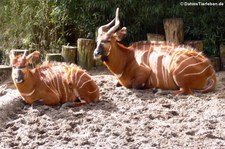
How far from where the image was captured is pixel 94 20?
862cm

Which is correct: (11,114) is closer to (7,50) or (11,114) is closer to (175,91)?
(175,91)

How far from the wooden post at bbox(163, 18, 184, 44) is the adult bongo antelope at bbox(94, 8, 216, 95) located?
4.00 ft

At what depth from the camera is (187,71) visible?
631 cm

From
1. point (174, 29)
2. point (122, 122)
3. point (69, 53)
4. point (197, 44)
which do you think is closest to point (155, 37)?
point (174, 29)

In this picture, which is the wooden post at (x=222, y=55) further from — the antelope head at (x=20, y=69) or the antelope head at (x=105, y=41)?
the antelope head at (x=20, y=69)

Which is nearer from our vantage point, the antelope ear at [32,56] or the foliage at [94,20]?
the antelope ear at [32,56]

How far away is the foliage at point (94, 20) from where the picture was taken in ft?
26.4

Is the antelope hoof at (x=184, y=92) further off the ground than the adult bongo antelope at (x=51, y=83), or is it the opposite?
the adult bongo antelope at (x=51, y=83)

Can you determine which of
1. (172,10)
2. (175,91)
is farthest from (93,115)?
(172,10)

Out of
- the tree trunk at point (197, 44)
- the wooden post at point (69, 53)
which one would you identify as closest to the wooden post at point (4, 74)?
the wooden post at point (69, 53)

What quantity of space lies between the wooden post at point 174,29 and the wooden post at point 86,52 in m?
1.17

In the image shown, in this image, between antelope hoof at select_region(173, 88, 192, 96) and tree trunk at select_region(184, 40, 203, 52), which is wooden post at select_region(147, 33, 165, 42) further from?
antelope hoof at select_region(173, 88, 192, 96)

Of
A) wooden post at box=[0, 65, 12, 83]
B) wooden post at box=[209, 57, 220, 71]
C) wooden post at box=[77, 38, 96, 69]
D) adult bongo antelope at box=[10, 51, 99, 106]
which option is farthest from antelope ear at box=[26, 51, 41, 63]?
wooden post at box=[209, 57, 220, 71]

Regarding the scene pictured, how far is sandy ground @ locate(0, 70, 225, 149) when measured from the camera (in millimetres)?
4461
